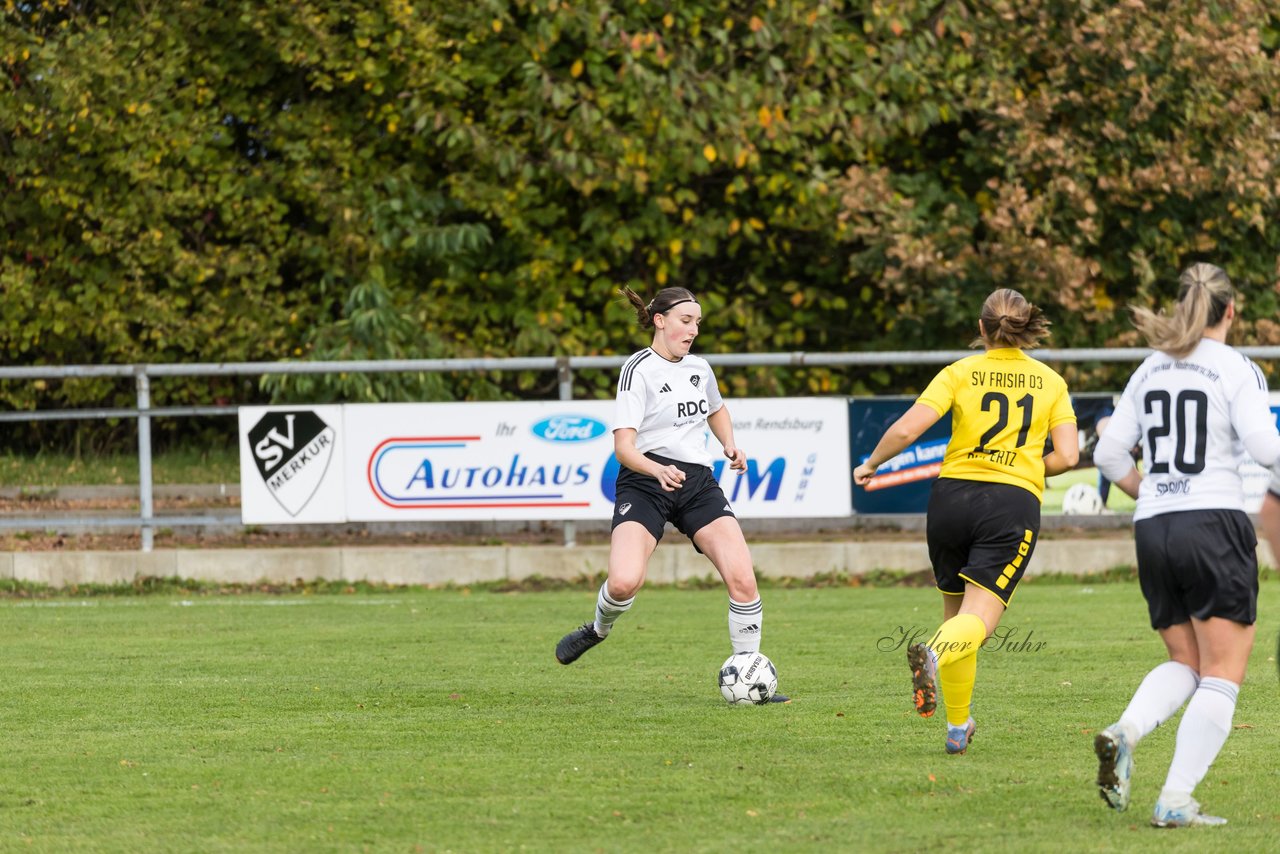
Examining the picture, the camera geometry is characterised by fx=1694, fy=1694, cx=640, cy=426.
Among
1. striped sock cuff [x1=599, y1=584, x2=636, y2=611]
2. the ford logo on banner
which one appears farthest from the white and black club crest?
striped sock cuff [x1=599, y1=584, x2=636, y2=611]

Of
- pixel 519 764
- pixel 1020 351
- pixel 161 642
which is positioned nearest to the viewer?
pixel 519 764

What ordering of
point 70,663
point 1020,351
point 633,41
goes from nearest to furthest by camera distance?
point 1020,351 → point 70,663 → point 633,41

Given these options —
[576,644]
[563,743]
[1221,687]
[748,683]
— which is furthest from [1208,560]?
[576,644]

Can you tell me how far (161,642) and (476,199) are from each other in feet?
25.8

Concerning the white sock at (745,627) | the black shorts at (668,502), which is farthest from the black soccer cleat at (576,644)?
the white sock at (745,627)

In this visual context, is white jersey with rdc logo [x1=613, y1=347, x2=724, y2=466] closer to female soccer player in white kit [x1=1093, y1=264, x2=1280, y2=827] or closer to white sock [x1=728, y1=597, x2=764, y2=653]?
white sock [x1=728, y1=597, x2=764, y2=653]

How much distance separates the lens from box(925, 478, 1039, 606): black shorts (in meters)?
6.40

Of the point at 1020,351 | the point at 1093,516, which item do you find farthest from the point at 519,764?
the point at 1093,516

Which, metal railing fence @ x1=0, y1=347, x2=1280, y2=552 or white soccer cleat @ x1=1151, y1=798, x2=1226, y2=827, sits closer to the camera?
white soccer cleat @ x1=1151, y1=798, x2=1226, y2=827

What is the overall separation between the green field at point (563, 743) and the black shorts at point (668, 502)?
81cm

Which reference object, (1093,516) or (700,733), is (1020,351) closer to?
(700,733)

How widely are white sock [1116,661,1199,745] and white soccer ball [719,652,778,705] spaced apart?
2.54m

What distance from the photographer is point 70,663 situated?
9.23 meters

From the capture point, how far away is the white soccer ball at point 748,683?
754 centimetres
